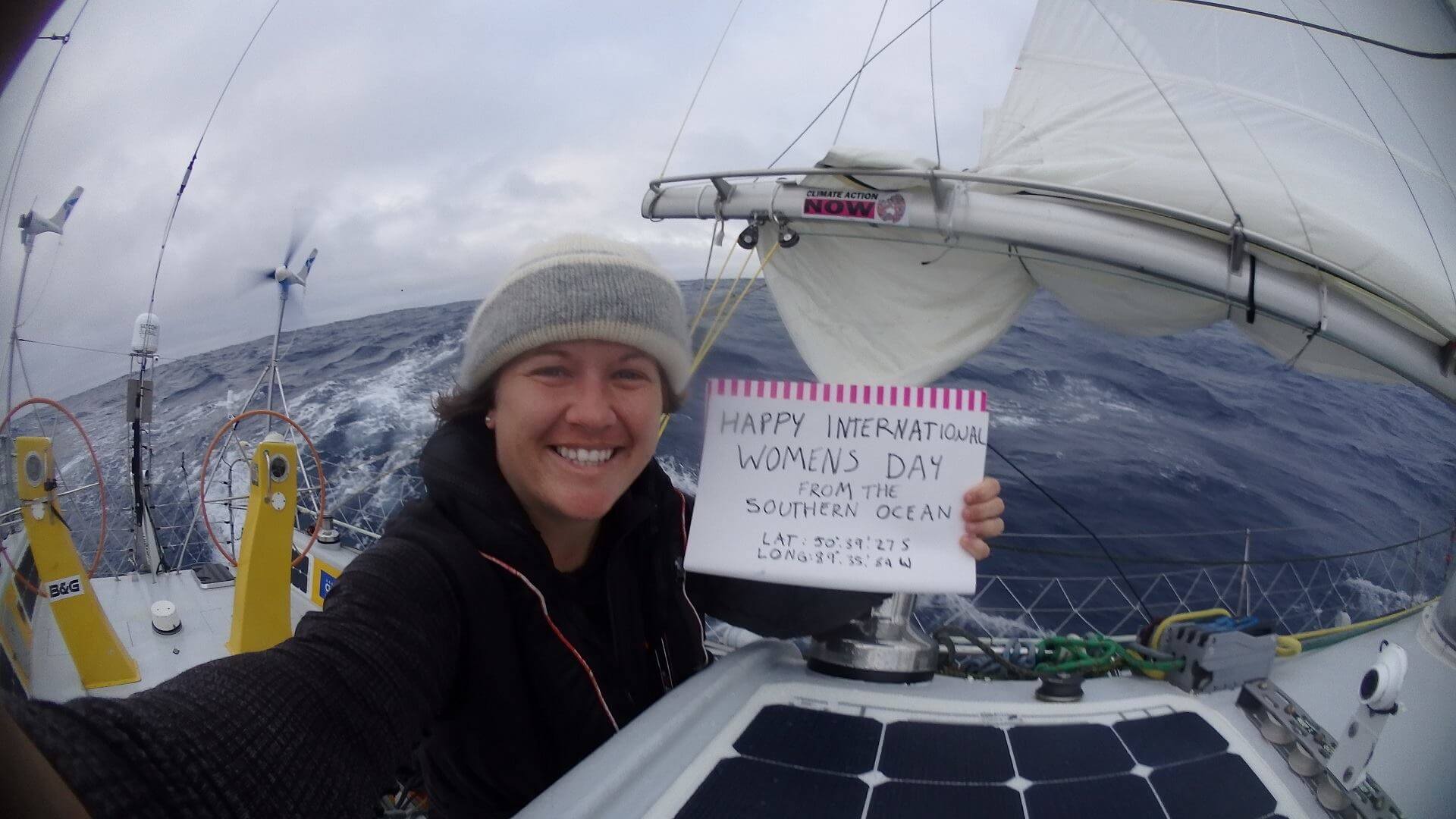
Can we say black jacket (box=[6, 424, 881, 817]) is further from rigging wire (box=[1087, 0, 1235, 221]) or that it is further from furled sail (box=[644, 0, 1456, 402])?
rigging wire (box=[1087, 0, 1235, 221])

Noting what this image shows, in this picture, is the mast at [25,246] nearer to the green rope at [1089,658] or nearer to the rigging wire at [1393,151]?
the green rope at [1089,658]

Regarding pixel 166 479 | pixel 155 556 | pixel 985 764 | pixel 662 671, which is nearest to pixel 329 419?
pixel 166 479

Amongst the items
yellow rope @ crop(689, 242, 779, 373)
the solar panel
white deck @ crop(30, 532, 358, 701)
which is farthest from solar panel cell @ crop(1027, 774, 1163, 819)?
white deck @ crop(30, 532, 358, 701)

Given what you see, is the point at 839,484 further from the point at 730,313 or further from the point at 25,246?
the point at 730,313

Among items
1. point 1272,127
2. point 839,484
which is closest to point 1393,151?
point 1272,127

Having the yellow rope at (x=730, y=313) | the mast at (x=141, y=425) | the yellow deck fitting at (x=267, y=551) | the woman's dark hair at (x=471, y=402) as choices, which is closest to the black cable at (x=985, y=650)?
the woman's dark hair at (x=471, y=402)

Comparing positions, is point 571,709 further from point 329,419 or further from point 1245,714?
point 329,419
